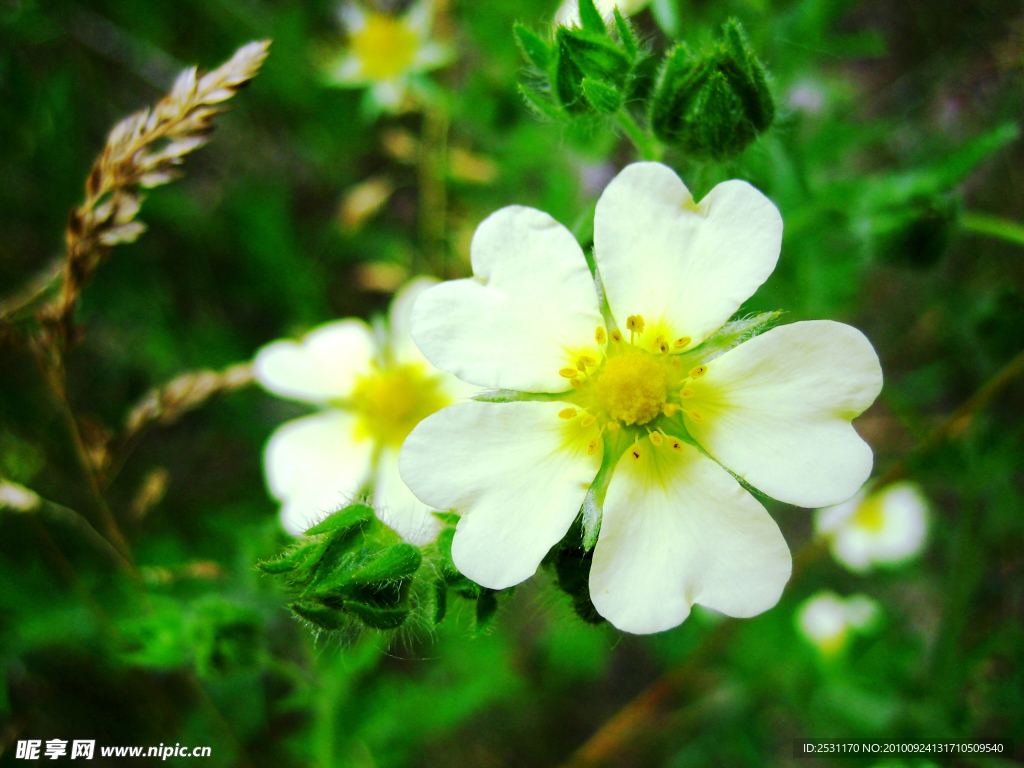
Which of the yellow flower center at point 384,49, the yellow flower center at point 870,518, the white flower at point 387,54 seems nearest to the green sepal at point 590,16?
the white flower at point 387,54

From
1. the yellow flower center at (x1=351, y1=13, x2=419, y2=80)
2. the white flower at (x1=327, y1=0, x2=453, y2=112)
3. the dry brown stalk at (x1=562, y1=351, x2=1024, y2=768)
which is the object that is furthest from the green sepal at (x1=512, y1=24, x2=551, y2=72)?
the yellow flower center at (x1=351, y1=13, x2=419, y2=80)

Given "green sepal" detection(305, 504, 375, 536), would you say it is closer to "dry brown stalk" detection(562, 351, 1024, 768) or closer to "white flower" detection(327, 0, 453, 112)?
"dry brown stalk" detection(562, 351, 1024, 768)

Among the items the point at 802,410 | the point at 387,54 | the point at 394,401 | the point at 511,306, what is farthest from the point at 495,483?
the point at 387,54

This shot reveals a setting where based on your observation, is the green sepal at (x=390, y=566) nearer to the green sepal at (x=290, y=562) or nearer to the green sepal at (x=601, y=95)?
the green sepal at (x=290, y=562)

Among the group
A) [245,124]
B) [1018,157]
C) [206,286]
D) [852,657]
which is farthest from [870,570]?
[245,124]

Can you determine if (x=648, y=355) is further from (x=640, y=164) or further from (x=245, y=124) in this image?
(x=245, y=124)

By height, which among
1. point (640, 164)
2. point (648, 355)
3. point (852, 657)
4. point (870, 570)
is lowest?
point (870, 570)
